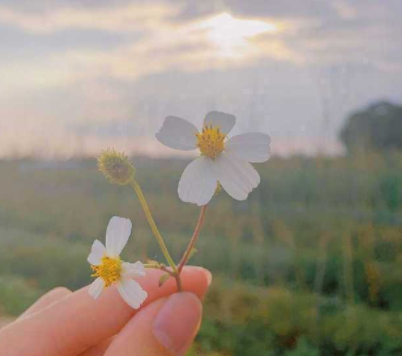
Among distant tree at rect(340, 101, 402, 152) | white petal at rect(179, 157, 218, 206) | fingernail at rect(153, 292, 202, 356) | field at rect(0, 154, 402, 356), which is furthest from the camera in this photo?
distant tree at rect(340, 101, 402, 152)

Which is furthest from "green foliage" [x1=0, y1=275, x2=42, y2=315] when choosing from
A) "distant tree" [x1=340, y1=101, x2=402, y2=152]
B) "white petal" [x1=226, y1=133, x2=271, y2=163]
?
"distant tree" [x1=340, y1=101, x2=402, y2=152]

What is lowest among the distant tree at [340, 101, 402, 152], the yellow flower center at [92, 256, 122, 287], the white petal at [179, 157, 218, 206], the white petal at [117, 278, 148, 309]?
the white petal at [117, 278, 148, 309]

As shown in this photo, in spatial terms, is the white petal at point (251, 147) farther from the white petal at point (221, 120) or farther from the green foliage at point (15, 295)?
the green foliage at point (15, 295)

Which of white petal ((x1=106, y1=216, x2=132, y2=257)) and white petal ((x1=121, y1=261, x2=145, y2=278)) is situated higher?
white petal ((x1=106, y1=216, x2=132, y2=257))

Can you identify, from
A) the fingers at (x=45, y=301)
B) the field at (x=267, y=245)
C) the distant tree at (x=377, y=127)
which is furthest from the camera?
the distant tree at (x=377, y=127)

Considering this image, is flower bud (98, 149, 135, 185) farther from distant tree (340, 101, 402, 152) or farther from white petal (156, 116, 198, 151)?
distant tree (340, 101, 402, 152)

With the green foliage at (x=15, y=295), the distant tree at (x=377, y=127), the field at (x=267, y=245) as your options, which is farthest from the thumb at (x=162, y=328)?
the distant tree at (x=377, y=127)

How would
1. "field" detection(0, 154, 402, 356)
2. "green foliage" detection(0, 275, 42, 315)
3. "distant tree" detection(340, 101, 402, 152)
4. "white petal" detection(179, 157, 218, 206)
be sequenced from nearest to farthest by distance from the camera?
"white petal" detection(179, 157, 218, 206) < "field" detection(0, 154, 402, 356) < "green foliage" detection(0, 275, 42, 315) < "distant tree" detection(340, 101, 402, 152)
